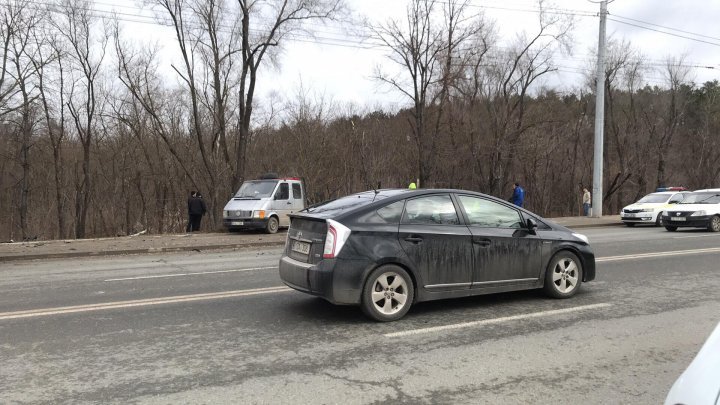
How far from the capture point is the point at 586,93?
4375 cm

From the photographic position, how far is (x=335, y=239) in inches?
226

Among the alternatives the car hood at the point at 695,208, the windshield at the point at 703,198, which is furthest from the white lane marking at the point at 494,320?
the windshield at the point at 703,198

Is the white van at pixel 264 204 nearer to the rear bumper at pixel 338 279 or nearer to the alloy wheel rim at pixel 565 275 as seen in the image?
the alloy wheel rim at pixel 565 275

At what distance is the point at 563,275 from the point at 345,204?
3.17m

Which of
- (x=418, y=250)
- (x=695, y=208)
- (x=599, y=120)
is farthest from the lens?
(x=599, y=120)

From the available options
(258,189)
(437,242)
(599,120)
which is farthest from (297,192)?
(599,120)

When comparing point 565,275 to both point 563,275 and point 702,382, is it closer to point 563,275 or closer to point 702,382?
point 563,275

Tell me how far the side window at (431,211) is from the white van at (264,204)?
12004mm

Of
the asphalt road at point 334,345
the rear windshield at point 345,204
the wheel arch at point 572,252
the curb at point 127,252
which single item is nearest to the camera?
the asphalt road at point 334,345

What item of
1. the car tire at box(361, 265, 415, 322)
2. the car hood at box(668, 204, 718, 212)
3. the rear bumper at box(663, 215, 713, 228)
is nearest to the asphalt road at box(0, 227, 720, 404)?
the car tire at box(361, 265, 415, 322)

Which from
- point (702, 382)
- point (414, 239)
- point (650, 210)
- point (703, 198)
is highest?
point (703, 198)

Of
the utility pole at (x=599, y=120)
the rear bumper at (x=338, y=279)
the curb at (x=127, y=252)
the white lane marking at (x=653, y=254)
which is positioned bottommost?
the curb at (x=127, y=252)

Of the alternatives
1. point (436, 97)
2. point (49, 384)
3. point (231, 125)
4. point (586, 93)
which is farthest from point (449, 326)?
point (586, 93)

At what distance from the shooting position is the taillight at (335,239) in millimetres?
5711
